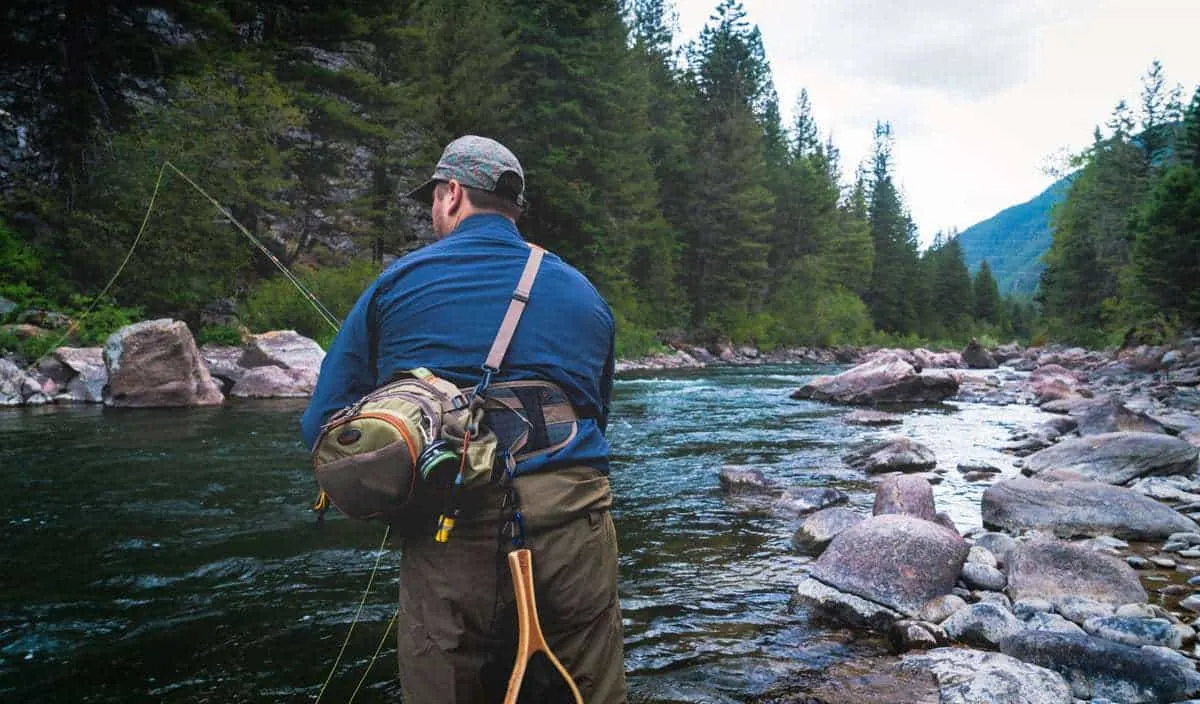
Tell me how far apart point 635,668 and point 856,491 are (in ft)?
16.3

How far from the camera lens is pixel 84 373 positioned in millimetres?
14078

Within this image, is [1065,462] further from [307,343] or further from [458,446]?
[307,343]

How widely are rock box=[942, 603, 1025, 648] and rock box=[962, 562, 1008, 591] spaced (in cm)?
69

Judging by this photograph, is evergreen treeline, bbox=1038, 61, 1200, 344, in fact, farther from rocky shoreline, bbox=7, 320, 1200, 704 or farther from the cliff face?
the cliff face

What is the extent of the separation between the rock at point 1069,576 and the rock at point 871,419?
8943mm

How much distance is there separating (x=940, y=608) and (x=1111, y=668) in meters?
1.04

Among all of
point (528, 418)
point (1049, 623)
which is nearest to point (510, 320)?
point (528, 418)

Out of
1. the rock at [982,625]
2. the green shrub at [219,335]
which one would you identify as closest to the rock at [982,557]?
the rock at [982,625]

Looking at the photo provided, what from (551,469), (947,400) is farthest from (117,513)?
(947,400)

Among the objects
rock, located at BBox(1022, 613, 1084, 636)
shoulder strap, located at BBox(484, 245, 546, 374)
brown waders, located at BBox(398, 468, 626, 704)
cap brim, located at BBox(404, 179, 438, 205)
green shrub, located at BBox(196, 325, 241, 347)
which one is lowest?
rock, located at BBox(1022, 613, 1084, 636)

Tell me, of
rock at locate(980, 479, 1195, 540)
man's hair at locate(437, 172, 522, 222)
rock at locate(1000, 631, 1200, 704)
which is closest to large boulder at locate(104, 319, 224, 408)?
rock at locate(980, 479, 1195, 540)

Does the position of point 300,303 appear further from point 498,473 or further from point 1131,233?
point 1131,233

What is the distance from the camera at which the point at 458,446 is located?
188 centimetres

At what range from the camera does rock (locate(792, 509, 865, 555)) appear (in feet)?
19.7
